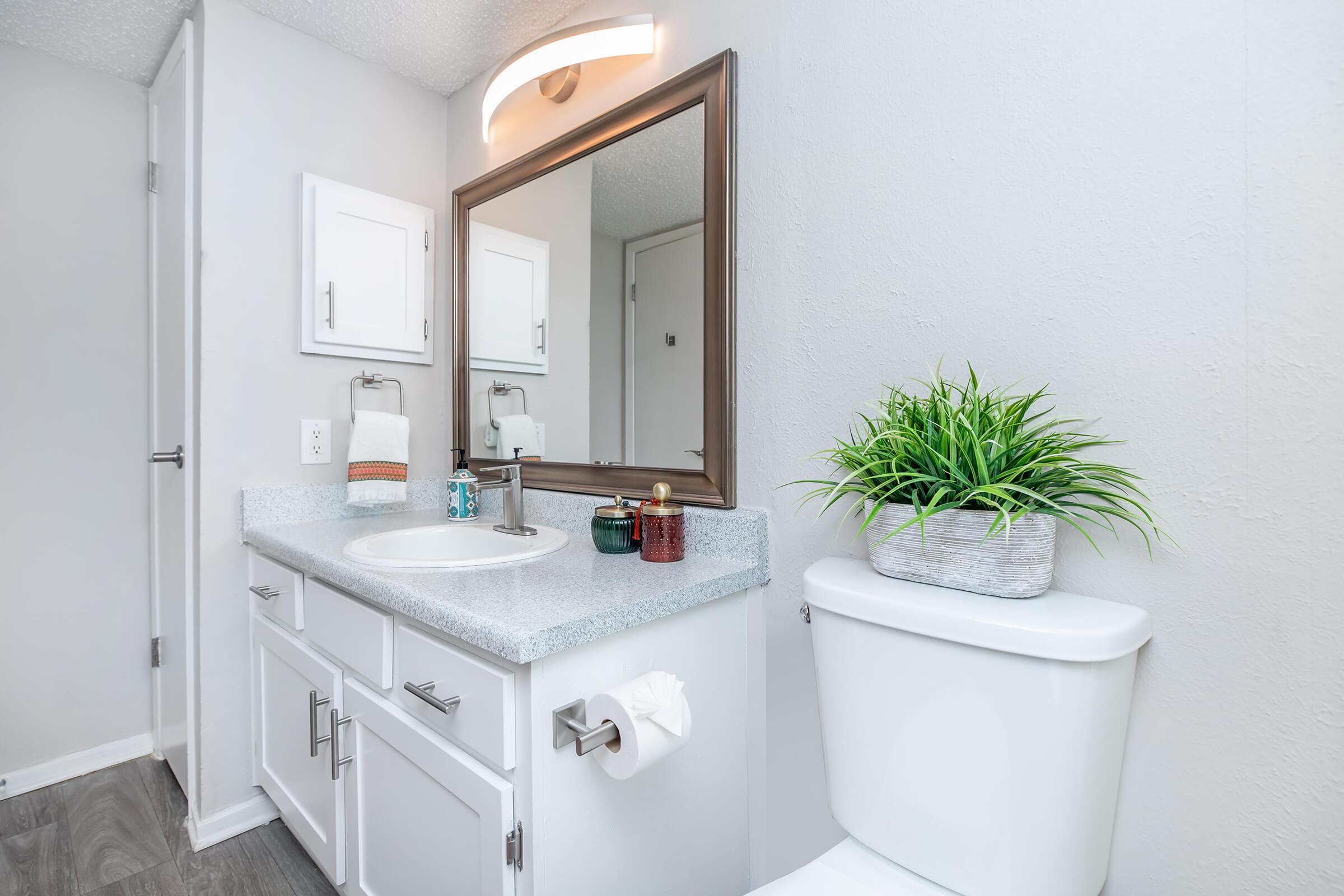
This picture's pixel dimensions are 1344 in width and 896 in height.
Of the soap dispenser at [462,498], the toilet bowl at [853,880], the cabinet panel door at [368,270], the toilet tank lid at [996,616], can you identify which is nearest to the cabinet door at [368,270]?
the cabinet panel door at [368,270]

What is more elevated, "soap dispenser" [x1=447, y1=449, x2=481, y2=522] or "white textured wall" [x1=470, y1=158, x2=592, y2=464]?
"white textured wall" [x1=470, y1=158, x2=592, y2=464]

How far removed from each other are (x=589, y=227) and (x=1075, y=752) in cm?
135

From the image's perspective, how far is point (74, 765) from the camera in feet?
5.90

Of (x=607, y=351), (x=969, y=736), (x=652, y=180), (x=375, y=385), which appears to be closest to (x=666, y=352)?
(x=607, y=351)

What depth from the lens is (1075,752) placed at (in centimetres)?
67

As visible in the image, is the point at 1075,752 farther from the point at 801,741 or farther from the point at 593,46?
the point at 593,46

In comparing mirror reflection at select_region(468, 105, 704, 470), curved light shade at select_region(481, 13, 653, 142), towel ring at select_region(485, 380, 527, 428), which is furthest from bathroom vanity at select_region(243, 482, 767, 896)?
curved light shade at select_region(481, 13, 653, 142)

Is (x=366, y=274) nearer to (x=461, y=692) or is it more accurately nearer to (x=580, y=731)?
(x=461, y=692)

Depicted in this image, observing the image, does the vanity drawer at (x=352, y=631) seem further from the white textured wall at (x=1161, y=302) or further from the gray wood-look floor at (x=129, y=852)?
the white textured wall at (x=1161, y=302)

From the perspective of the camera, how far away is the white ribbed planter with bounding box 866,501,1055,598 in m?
0.74

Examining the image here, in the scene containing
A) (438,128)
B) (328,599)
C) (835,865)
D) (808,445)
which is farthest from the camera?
(438,128)

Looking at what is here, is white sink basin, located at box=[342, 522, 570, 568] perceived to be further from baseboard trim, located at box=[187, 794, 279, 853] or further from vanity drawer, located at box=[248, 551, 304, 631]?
baseboard trim, located at box=[187, 794, 279, 853]

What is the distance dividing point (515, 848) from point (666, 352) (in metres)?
0.92

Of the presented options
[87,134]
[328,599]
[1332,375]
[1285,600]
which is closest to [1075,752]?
[1285,600]
